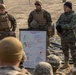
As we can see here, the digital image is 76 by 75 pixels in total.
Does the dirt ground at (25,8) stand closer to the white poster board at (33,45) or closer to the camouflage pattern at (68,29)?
the white poster board at (33,45)

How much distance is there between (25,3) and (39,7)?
16.3 metres

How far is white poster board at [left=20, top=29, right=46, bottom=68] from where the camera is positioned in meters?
9.29

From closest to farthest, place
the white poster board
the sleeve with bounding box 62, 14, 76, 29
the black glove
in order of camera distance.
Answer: the sleeve with bounding box 62, 14, 76, 29
the black glove
the white poster board

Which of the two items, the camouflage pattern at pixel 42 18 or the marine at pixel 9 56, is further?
the camouflage pattern at pixel 42 18

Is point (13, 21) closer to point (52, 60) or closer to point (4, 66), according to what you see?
point (52, 60)

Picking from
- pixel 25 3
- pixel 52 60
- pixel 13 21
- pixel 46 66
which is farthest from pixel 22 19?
Result: pixel 46 66

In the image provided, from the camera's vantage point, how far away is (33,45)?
9375 millimetres

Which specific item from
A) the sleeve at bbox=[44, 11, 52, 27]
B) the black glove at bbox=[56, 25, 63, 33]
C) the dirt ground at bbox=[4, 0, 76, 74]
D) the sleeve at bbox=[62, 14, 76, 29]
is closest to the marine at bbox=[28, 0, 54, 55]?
the sleeve at bbox=[44, 11, 52, 27]

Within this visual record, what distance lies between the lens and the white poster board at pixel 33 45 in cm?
929

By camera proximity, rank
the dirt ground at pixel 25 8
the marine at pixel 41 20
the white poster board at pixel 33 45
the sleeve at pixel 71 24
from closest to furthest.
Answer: the sleeve at pixel 71 24 < the white poster board at pixel 33 45 < the marine at pixel 41 20 < the dirt ground at pixel 25 8

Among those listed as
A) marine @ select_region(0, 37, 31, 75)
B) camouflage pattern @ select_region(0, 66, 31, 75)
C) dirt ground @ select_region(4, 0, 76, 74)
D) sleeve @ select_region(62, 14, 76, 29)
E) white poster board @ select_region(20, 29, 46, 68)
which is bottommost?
dirt ground @ select_region(4, 0, 76, 74)

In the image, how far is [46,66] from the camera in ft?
12.1

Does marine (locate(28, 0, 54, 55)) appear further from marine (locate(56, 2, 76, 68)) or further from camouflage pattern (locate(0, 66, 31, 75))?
camouflage pattern (locate(0, 66, 31, 75))

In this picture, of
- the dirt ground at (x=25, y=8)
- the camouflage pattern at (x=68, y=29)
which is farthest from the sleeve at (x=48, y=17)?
the dirt ground at (x=25, y=8)
